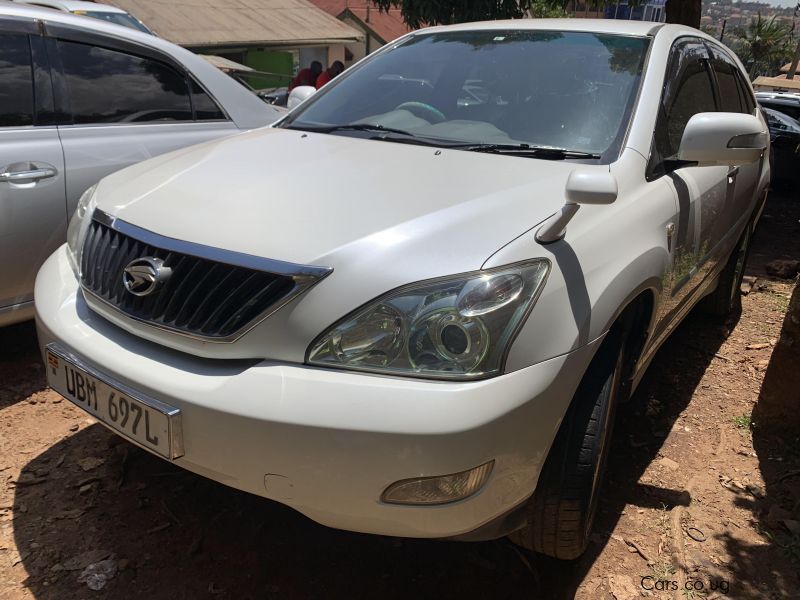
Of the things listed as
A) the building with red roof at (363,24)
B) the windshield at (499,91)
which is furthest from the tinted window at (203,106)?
the building with red roof at (363,24)

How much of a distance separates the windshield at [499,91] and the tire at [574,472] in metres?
0.80

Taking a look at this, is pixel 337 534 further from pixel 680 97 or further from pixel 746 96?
pixel 746 96

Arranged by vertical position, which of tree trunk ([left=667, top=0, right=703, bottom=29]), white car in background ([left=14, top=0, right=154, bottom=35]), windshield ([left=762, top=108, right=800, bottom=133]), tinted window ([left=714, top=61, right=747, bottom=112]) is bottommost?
windshield ([left=762, top=108, right=800, bottom=133])

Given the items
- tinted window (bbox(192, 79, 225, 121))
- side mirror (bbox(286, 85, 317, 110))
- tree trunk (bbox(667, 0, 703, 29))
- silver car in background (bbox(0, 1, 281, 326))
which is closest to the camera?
silver car in background (bbox(0, 1, 281, 326))

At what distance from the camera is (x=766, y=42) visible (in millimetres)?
48812

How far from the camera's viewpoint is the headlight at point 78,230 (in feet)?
7.73

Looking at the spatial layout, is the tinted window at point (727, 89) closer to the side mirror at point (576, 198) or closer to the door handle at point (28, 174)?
the side mirror at point (576, 198)

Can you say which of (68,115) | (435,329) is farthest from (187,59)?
(435,329)

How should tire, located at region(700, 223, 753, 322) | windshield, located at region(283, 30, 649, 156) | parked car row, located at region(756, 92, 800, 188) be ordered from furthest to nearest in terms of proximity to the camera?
parked car row, located at region(756, 92, 800, 188) < tire, located at region(700, 223, 753, 322) < windshield, located at region(283, 30, 649, 156)

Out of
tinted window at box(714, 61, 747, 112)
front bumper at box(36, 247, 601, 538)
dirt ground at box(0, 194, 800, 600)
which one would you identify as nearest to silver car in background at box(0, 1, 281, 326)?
dirt ground at box(0, 194, 800, 600)

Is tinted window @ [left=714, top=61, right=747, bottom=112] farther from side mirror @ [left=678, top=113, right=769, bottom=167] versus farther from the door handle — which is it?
the door handle

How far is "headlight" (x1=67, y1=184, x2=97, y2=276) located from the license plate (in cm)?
35

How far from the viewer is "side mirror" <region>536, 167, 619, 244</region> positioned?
6.15ft

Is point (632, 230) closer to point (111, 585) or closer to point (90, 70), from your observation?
point (111, 585)
